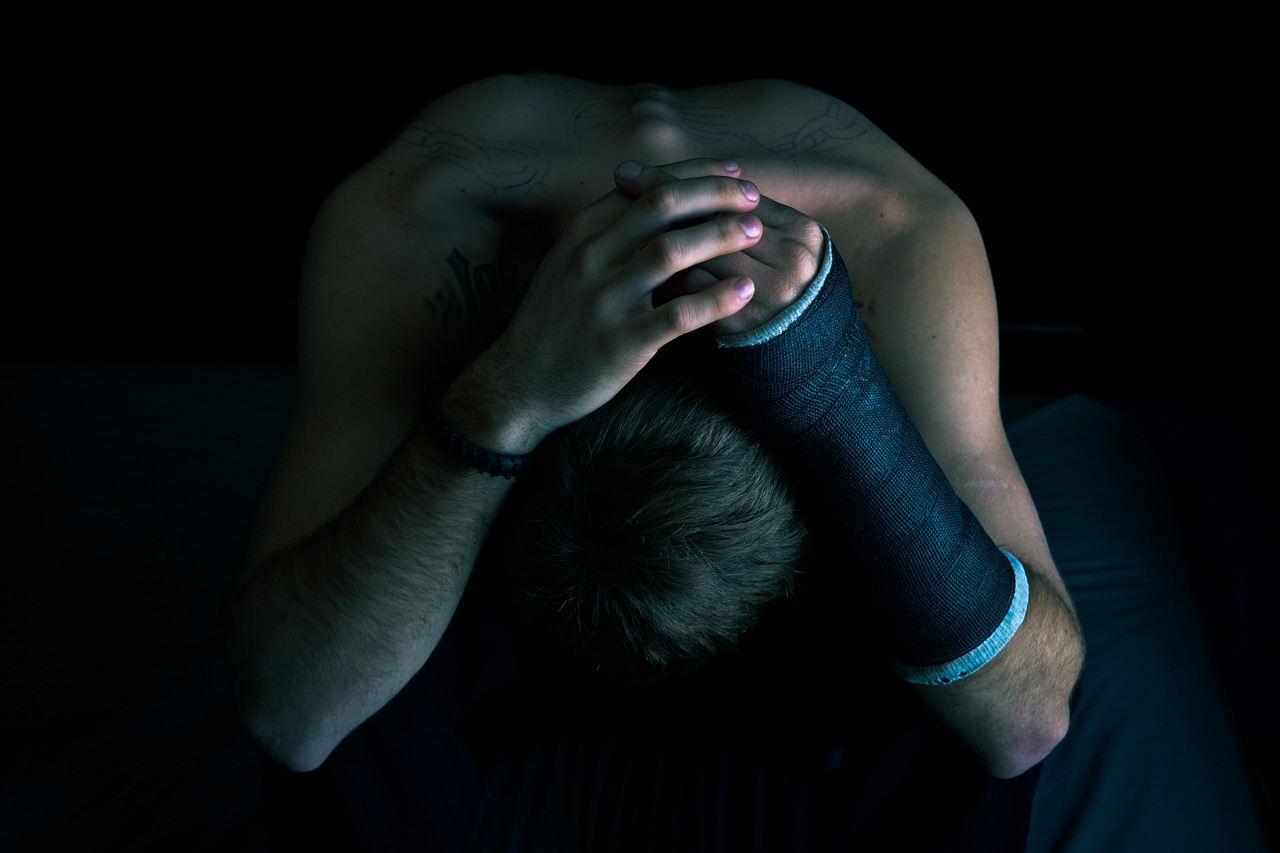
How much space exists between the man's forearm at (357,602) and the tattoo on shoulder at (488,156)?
0.40m

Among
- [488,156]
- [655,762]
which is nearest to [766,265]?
[488,156]

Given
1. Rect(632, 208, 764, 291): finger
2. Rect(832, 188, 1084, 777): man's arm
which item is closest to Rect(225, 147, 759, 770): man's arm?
Rect(632, 208, 764, 291): finger

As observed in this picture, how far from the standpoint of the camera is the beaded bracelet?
0.85 meters

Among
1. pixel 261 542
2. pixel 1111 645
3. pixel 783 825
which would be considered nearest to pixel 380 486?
pixel 261 542

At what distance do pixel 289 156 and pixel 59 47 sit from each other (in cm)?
41

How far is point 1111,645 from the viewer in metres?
1.16

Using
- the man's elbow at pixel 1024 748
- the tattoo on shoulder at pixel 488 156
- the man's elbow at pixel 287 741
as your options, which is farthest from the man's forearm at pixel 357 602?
the man's elbow at pixel 1024 748

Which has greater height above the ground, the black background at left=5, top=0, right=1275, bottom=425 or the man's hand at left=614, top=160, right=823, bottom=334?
the man's hand at left=614, top=160, right=823, bottom=334

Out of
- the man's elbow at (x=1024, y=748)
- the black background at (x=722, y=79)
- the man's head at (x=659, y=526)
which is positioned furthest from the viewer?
the black background at (x=722, y=79)

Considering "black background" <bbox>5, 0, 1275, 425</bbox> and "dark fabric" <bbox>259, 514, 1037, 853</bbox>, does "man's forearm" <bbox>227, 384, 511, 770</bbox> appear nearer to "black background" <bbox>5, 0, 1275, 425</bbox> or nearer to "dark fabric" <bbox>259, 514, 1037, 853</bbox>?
"dark fabric" <bbox>259, 514, 1037, 853</bbox>

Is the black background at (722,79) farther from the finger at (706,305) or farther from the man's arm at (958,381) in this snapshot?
the finger at (706,305)

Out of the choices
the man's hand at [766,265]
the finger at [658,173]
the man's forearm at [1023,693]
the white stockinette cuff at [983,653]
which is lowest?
the man's forearm at [1023,693]

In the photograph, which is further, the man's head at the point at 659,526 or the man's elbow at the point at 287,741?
the man's elbow at the point at 287,741

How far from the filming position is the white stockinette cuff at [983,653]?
0.87 metres
